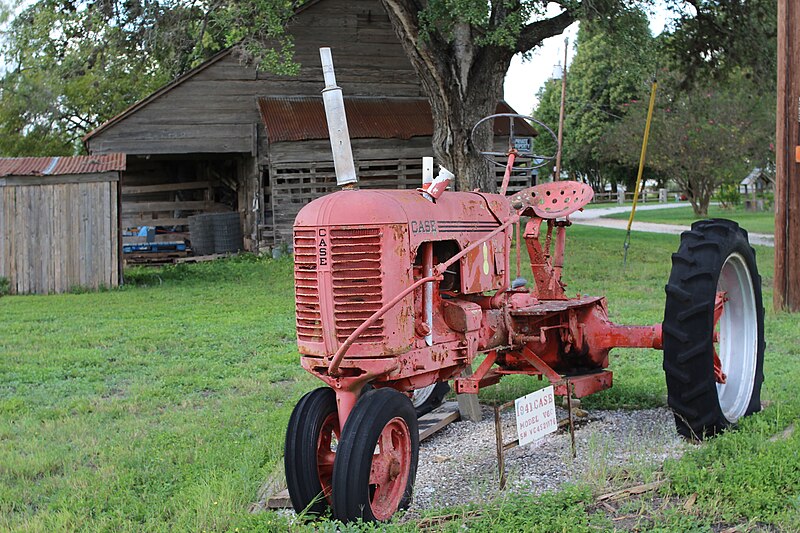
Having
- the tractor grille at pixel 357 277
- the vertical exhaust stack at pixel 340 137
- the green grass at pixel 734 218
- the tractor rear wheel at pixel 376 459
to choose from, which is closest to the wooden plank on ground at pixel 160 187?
the green grass at pixel 734 218

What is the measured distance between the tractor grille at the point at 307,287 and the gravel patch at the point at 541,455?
107 centimetres

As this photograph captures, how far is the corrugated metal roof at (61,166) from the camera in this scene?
1575 centimetres

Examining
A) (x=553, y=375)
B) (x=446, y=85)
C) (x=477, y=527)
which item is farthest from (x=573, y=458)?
(x=446, y=85)

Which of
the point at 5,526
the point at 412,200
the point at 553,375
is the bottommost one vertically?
the point at 5,526

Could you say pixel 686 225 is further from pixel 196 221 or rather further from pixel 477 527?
pixel 477 527

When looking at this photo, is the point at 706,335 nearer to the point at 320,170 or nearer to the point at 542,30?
the point at 542,30

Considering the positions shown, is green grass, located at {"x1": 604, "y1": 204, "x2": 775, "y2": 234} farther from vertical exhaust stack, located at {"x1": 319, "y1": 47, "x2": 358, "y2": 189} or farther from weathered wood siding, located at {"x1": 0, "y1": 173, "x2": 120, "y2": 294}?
vertical exhaust stack, located at {"x1": 319, "y1": 47, "x2": 358, "y2": 189}

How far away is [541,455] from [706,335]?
1221 mm

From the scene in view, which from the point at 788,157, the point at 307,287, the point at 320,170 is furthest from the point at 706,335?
the point at 320,170

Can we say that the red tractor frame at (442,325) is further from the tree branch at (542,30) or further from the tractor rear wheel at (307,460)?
the tree branch at (542,30)

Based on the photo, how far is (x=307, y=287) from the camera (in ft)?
15.8

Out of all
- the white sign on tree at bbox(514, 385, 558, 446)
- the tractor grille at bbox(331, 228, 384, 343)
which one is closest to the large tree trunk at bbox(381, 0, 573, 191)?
the white sign on tree at bbox(514, 385, 558, 446)

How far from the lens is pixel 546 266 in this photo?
253 inches

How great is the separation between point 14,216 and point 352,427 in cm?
1322
